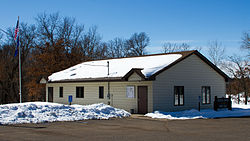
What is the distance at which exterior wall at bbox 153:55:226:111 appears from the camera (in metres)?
23.2

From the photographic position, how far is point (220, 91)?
92.4ft

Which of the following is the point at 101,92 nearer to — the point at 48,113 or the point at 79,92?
the point at 79,92

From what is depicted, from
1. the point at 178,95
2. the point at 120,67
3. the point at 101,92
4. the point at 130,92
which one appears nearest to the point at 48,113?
the point at 130,92

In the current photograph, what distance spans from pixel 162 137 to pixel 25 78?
42.7 meters

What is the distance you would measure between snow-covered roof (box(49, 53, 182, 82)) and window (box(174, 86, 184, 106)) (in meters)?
2.13

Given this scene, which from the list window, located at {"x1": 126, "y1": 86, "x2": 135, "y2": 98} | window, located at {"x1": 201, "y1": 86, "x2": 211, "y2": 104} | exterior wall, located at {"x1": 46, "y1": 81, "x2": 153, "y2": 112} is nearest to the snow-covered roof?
exterior wall, located at {"x1": 46, "y1": 81, "x2": 153, "y2": 112}

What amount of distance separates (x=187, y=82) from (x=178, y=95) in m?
1.39


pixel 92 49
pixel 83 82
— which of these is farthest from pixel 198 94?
pixel 92 49

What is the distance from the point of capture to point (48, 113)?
1920 cm

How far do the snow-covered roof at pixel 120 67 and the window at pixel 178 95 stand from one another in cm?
213

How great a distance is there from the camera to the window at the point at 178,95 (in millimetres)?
24375

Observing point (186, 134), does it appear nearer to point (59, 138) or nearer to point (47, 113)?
point (59, 138)

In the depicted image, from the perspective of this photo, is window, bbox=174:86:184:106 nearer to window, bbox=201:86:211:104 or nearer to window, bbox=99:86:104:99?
window, bbox=201:86:211:104

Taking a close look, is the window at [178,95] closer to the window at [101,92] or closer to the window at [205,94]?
the window at [205,94]
